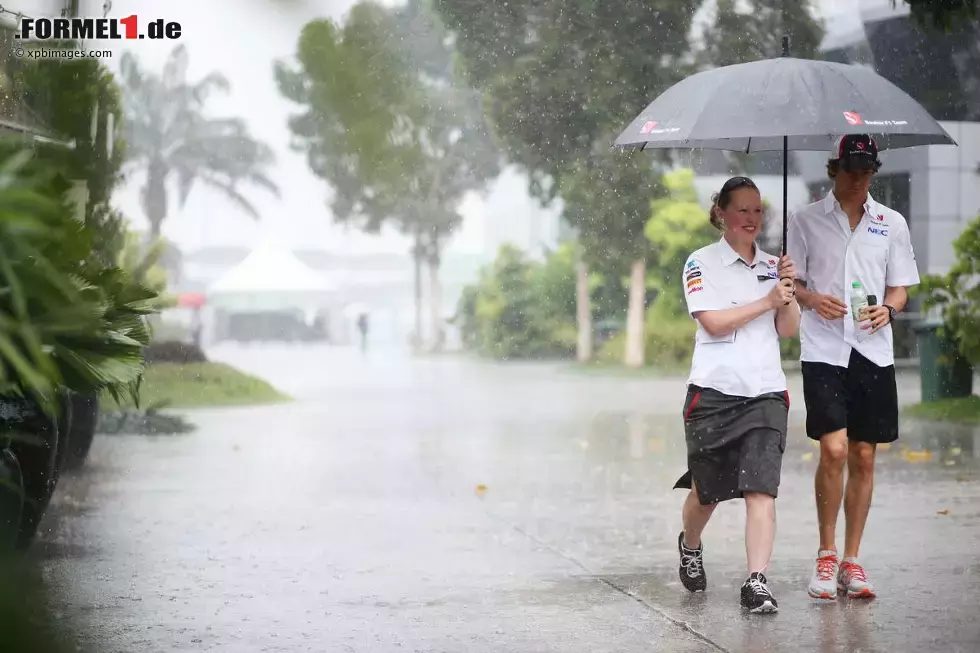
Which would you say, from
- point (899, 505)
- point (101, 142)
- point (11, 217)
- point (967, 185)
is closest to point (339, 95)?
point (101, 142)

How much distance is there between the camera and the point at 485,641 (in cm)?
494

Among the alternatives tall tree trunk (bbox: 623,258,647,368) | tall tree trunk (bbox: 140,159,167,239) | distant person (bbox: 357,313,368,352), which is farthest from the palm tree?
tall tree trunk (bbox: 623,258,647,368)

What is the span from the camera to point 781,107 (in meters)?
5.30

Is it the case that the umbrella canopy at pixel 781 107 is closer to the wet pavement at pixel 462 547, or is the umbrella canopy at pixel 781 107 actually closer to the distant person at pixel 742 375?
Answer: the distant person at pixel 742 375

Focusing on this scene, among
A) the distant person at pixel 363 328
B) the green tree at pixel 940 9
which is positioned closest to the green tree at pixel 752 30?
the distant person at pixel 363 328

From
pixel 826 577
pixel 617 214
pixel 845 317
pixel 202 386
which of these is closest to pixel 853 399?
pixel 845 317

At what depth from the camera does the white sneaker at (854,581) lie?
560cm

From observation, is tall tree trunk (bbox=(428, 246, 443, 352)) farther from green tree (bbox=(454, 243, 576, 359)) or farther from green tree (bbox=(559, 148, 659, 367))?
green tree (bbox=(559, 148, 659, 367))

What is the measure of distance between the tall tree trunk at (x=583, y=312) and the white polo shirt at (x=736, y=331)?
53.3 ft

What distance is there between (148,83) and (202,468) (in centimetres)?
658

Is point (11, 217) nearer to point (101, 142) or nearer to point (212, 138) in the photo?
point (101, 142)

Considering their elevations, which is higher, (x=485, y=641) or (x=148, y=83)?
(x=148, y=83)

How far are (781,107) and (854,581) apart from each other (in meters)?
1.79

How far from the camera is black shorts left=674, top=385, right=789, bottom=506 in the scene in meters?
5.27
